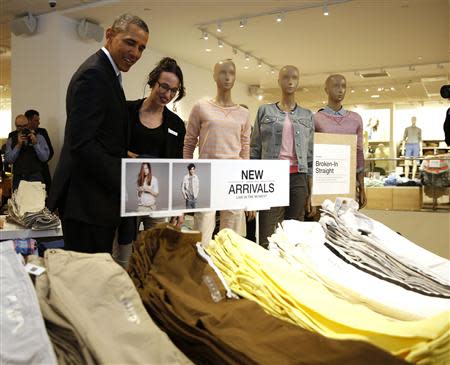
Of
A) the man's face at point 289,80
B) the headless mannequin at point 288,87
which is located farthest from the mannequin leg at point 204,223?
the man's face at point 289,80

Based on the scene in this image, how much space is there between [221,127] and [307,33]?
4.67m

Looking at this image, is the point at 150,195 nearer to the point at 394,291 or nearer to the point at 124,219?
the point at 124,219

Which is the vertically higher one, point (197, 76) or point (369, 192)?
point (197, 76)

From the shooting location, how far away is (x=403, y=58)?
7.79 metres

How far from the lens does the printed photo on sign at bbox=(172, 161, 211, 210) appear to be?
129cm

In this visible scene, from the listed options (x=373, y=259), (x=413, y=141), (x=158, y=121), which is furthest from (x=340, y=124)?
(x=413, y=141)

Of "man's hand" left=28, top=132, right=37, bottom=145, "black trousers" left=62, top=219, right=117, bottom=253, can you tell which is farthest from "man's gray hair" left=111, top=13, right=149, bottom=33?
"man's hand" left=28, top=132, right=37, bottom=145

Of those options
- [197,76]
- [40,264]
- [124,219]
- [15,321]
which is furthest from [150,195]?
[197,76]

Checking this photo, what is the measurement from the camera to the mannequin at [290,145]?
8.11 feet

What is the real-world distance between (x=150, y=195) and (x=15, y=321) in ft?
1.96

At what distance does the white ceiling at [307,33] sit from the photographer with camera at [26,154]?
1784 millimetres

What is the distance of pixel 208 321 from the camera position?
29.9 inches

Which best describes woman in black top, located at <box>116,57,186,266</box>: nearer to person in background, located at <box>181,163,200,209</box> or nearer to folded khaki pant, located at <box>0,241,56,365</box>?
person in background, located at <box>181,163,200,209</box>

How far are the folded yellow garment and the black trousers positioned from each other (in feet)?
1.35
